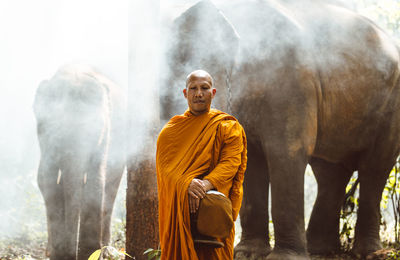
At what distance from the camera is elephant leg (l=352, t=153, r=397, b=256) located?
20.0 feet

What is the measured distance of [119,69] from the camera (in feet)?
24.5

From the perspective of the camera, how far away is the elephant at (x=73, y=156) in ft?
18.2

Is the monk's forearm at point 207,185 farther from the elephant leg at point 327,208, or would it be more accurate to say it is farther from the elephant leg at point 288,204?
the elephant leg at point 327,208

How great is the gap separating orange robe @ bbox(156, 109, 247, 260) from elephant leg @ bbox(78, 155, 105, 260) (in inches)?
95.8

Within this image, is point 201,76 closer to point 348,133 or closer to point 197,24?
point 197,24

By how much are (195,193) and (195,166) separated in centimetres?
18

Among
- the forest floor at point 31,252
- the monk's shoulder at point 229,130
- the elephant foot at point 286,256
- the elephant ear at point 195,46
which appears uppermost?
the elephant ear at point 195,46

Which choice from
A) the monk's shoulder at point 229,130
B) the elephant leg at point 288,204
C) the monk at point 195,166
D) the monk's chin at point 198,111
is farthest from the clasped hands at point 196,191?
the elephant leg at point 288,204

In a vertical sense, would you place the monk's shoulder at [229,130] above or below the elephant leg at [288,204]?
above

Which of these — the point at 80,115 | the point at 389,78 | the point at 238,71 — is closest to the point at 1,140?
the point at 80,115

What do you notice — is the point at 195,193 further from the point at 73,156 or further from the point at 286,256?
the point at 73,156

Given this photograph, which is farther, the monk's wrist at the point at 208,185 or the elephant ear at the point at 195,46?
the elephant ear at the point at 195,46

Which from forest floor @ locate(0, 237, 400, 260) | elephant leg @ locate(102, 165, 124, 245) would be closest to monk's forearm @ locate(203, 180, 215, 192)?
forest floor @ locate(0, 237, 400, 260)

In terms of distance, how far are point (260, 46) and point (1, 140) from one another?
7.55 m
